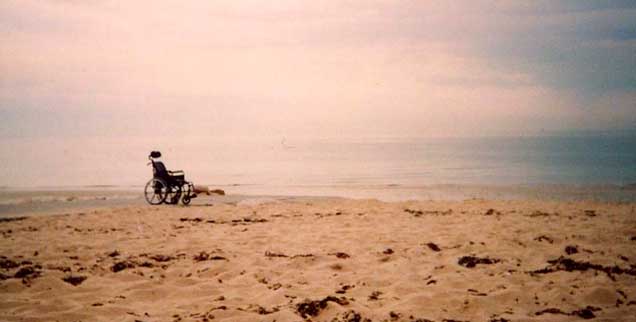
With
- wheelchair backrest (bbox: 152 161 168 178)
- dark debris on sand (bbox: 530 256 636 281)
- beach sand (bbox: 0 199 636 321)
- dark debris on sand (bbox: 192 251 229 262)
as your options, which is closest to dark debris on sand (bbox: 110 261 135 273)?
beach sand (bbox: 0 199 636 321)

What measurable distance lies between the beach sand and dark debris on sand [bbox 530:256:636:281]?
12 millimetres

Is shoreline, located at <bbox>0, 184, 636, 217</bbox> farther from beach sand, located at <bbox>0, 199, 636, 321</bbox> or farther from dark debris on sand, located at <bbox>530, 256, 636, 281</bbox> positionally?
dark debris on sand, located at <bbox>530, 256, 636, 281</bbox>

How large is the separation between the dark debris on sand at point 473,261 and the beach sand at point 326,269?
2cm

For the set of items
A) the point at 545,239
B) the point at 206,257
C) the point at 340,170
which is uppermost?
the point at 206,257

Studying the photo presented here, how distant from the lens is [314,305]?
419cm

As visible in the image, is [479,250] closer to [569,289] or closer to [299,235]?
[569,289]

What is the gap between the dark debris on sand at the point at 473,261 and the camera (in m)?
5.60

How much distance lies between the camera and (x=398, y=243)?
22.8 ft

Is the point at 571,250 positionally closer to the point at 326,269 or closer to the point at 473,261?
the point at 473,261

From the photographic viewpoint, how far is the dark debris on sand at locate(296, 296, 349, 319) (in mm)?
4027

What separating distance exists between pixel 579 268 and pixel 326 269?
297 cm

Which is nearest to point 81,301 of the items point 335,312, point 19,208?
point 335,312

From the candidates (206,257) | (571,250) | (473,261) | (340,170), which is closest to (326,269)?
(206,257)

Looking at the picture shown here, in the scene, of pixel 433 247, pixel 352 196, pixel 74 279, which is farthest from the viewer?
pixel 352 196
